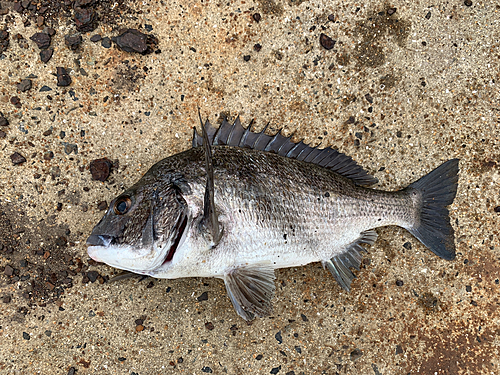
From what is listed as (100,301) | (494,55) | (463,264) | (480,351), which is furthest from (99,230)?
(494,55)

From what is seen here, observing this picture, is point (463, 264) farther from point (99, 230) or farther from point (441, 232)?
point (99, 230)

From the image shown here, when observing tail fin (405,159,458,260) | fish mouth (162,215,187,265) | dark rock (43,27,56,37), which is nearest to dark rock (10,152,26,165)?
dark rock (43,27,56,37)

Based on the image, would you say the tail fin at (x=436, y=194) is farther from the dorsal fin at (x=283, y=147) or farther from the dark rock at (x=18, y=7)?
the dark rock at (x=18, y=7)

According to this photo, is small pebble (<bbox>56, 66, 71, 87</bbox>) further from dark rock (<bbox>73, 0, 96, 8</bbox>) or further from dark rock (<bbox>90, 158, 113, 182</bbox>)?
dark rock (<bbox>90, 158, 113, 182</bbox>)

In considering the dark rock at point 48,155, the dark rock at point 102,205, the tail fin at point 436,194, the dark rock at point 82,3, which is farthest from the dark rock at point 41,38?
the tail fin at point 436,194

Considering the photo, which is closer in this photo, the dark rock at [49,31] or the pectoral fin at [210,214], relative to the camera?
the pectoral fin at [210,214]

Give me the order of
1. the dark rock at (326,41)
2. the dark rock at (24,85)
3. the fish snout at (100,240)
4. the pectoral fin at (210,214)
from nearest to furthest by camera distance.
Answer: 1. the pectoral fin at (210,214)
2. the fish snout at (100,240)
3. the dark rock at (24,85)
4. the dark rock at (326,41)

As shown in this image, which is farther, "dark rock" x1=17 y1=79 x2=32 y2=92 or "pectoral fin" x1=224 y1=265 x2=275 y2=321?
"dark rock" x1=17 y1=79 x2=32 y2=92
